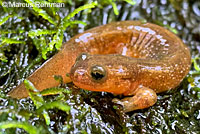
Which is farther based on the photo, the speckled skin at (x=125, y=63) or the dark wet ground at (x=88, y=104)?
the speckled skin at (x=125, y=63)

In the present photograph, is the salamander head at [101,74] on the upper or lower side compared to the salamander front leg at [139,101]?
upper

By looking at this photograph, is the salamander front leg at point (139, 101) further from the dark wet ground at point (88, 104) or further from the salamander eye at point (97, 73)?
the salamander eye at point (97, 73)

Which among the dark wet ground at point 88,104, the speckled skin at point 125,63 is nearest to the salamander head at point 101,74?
the speckled skin at point 125,63

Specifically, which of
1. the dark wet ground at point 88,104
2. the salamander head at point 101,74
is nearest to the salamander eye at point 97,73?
the salamander head at point 101,74

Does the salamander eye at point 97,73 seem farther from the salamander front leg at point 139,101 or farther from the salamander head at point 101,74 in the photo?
the salamander front leg at point 139,101

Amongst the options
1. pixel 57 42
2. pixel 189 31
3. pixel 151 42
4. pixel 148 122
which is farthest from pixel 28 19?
pixel 189 31

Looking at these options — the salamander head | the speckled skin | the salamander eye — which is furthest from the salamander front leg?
the salamander eye
